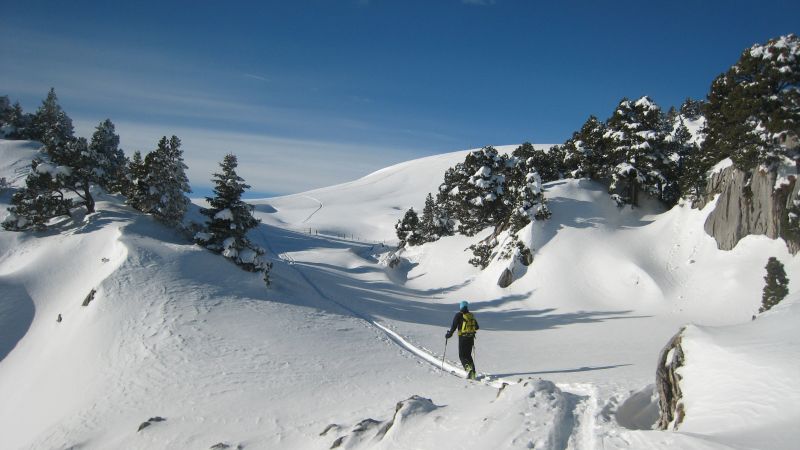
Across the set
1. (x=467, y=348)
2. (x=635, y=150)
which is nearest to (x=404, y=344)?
(x=467, y=348)

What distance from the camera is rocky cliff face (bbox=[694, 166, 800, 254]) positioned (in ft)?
74.0

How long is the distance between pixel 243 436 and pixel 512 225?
2798 cm

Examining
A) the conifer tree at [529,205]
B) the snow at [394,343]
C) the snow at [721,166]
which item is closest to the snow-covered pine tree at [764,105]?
the snow at [721,166]

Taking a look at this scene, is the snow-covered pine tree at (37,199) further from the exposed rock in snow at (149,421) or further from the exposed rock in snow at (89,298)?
the exposed rock in snow at (149,421)

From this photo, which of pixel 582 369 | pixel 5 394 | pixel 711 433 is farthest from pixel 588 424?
pixel 5 394

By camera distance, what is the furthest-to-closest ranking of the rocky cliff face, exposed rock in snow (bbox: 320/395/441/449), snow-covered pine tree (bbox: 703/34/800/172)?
the rocky cliff face → snow-covered pine tree (bbox: 703/34/800/172) → exposed rock in snow (bbox: 320/395/441/449)

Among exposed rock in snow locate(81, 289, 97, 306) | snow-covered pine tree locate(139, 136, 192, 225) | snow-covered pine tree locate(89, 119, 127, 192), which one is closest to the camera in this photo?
exposed rock in snow locate(81, 289, 97, 306)

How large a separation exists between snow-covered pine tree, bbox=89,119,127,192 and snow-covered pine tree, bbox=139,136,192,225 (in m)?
3.32

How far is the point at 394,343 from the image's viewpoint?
19141mm

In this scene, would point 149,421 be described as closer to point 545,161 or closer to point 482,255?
point 482,255

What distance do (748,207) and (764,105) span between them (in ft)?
18.4

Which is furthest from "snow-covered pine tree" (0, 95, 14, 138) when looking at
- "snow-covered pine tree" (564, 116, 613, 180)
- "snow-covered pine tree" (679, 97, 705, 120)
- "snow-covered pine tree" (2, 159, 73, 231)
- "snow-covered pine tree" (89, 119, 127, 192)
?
"snow-covered pine tree" (679, 97, 705, 120)

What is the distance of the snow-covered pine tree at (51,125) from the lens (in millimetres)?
31625

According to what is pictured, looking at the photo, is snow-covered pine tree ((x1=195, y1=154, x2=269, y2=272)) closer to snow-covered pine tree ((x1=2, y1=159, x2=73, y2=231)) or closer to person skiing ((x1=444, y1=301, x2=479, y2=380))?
snow-covered pine tree ((x1=2, y1=159, x2=73, y2=231))
